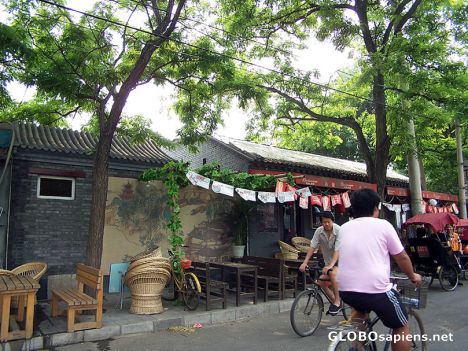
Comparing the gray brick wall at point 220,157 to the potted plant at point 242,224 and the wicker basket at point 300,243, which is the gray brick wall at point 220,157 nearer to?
the potted plant at point 242,224

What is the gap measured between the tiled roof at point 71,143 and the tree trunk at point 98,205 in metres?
1.74

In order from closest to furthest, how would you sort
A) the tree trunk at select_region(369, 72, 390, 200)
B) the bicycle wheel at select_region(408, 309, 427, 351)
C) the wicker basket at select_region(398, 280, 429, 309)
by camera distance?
the wicker basket at select_region(398, 280, 429, 309)
the bicycle wheel at select_region(408, 309, 427, 351)
the tree trunk at select_region(369, 72, 390, 200)

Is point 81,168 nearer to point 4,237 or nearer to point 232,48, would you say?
point 4,237

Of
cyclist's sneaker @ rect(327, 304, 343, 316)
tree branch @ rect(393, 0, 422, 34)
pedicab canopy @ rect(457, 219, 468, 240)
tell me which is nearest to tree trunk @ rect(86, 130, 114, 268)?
cyclist's sneaker @ rect(327, 304, 343, 316)

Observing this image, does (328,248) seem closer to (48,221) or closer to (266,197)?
(266,197)

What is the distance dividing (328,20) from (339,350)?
11152mm

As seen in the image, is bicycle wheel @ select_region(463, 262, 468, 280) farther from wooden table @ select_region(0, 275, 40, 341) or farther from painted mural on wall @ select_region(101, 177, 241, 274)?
wooden table @ select_region(0, 275, 40, 341)

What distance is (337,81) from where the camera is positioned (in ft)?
53.5

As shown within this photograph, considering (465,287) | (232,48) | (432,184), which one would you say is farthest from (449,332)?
(432,184)

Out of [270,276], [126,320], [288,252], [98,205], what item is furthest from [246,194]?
[126,320]

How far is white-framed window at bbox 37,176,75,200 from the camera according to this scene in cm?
909

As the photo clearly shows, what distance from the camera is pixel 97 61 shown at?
8.62 meters

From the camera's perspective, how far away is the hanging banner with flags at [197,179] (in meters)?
8.43

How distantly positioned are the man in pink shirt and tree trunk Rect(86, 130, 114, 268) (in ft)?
16.9
